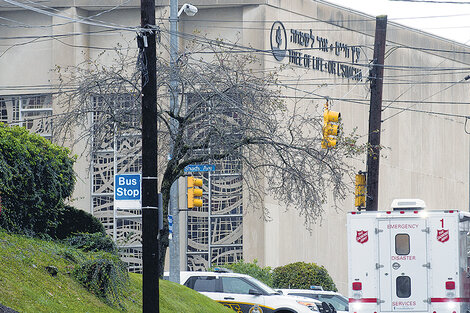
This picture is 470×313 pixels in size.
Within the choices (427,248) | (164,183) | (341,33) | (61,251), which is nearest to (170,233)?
(164,183)

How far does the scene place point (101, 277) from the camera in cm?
1734


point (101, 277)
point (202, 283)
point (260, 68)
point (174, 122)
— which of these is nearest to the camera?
point (101, 277)

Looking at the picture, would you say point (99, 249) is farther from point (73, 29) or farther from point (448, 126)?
point (448, 126)

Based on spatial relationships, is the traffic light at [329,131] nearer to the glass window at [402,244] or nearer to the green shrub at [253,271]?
the glass window at [402,244]

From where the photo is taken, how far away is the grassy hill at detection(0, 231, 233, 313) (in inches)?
573

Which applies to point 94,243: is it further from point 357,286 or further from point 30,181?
point 357,286

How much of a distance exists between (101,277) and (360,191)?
34.3 feet

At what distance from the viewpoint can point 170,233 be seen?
72.9 feet

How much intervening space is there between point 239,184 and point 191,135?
1544 cm

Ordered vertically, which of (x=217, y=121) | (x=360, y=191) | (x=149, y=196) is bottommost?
(x=149, y=196)

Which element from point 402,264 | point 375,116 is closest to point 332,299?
point 375,116

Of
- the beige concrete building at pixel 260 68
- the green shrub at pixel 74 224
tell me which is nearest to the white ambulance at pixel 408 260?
the green shrub at pixel 74 224

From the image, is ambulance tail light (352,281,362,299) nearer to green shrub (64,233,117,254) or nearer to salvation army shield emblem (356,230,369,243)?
salvation army shield emblem (356,230,369,243)

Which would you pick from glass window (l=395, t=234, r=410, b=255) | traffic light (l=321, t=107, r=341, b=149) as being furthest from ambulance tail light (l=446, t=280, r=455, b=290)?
traffic light (l=321, t=107, r=341, b=149)
